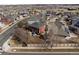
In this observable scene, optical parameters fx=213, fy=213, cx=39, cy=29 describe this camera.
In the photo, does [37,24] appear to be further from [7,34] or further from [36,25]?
Answer: [7,34]

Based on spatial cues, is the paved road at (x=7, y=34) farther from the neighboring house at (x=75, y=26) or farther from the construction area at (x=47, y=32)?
the neighboring house at (x=75, y=26)

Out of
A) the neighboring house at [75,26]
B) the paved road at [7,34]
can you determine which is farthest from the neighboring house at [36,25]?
the neighboring house at [75,26]

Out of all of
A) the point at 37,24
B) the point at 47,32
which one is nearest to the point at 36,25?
the point at 37,24

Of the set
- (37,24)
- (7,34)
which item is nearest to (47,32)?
(37,24)

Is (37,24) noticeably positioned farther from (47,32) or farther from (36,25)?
(47,32)

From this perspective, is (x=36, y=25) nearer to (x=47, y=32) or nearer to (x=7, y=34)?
(x=47, y=32)

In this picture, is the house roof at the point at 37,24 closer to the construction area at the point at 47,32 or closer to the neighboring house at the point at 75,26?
the construction area at the point at 47,32

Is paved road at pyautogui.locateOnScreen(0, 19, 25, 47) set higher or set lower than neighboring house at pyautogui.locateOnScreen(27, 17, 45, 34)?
lower

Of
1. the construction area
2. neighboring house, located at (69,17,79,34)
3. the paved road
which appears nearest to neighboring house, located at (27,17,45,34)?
the construction area

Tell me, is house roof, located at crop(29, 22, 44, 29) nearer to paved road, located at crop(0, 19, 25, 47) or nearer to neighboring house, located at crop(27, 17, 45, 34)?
neighboring house, located at crop(27, 17, 45, 34)

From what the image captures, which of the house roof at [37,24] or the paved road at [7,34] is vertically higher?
the house roof at [37,24]
